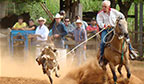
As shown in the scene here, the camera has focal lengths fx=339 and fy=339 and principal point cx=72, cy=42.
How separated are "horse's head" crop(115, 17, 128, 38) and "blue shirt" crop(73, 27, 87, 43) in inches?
142

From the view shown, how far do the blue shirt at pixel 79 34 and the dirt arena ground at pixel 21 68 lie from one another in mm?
973

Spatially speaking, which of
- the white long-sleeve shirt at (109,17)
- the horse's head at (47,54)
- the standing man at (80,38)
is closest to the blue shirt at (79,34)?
the standing man at (80,38)

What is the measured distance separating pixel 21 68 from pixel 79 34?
8.18 feet

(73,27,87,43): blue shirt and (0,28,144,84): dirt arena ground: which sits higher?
(73,27,87,43): blue shirt

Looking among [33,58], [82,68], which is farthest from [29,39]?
[82,68]

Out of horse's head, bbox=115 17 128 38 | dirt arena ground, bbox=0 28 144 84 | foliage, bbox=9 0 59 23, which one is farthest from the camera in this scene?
foliage, bbox=9 0 59 23

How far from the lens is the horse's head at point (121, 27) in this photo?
805 centimetres

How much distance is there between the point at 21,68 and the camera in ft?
40.7

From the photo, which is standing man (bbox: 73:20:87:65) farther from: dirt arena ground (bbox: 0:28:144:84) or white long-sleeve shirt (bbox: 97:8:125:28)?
white long-sleeve shirt (bbox: 97:8:125:28)

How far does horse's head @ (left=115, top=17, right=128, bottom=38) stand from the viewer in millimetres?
8047

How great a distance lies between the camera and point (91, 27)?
1302 cm

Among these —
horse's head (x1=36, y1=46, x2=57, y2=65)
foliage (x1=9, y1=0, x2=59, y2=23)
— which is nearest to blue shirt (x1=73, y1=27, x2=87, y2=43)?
horse's head (x1=36, y1=46, x2=57, y2=65)

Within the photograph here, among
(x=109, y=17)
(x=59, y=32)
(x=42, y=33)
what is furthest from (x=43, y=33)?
(x=109, y=17)

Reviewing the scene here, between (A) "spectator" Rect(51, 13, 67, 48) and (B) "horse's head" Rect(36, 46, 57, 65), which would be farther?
(A) "spectator" Rect(51, 13, 67, 48)
